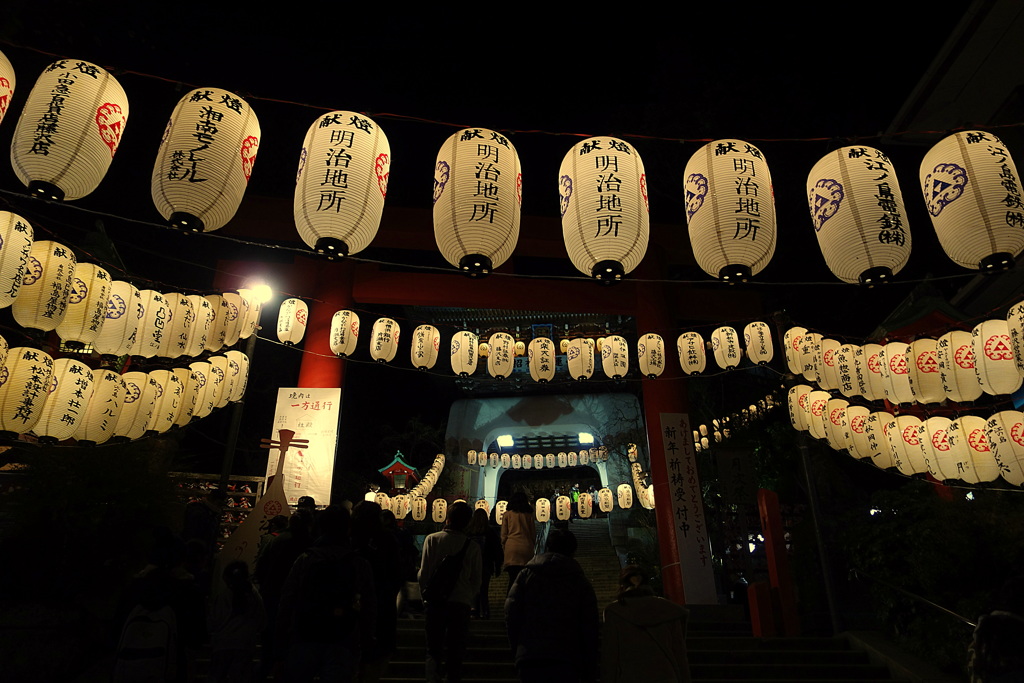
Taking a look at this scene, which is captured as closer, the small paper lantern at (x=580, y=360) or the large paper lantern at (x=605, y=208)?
the large paper lantern at (x=605, y=208)

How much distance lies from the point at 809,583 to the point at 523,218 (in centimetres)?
936

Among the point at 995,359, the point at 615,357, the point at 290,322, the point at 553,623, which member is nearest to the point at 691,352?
the point at 615,357

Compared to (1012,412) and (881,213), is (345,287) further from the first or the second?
(1012,412)

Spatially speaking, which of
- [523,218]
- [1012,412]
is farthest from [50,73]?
[1012,412]

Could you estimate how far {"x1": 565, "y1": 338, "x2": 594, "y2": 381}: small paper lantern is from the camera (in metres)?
12.6

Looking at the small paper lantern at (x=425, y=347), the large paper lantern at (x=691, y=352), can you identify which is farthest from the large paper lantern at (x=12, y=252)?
the large paper lantern at (x=691, y=352)

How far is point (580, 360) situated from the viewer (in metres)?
12.7

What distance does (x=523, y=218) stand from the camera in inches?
512

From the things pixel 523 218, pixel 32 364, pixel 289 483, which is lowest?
pixel 289 483

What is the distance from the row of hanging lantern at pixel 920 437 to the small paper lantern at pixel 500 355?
232 inches

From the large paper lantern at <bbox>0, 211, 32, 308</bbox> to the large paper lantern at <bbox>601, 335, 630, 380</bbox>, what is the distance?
9.29 meters

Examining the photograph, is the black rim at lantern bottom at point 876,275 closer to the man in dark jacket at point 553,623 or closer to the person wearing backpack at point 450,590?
the man in dark jacket at point 553,623

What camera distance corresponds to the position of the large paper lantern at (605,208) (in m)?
5.54

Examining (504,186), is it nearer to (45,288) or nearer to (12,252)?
(12,252)
